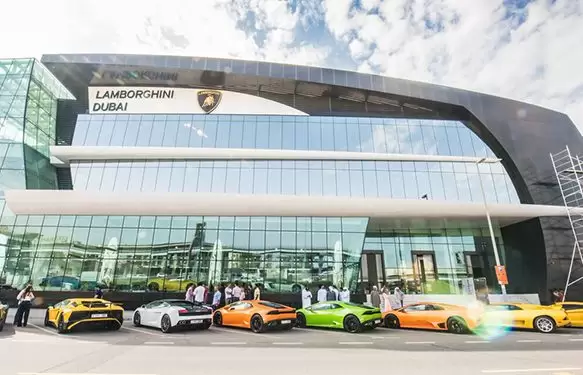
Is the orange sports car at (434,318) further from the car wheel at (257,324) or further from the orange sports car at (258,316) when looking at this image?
the car wheel at (257,324)

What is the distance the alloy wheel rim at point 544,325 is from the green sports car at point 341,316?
6.28 m

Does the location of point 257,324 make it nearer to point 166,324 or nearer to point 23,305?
point 166,324

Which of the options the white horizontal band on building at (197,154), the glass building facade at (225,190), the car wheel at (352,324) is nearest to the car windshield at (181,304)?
the car wheel at (352,324)

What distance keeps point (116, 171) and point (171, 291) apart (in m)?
10.0

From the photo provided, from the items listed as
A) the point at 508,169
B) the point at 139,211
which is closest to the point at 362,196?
the point at 508,169

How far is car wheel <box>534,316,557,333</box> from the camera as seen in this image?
11852mm

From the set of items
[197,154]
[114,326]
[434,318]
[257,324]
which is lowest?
[114,326]

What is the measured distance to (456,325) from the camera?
11.8 meters

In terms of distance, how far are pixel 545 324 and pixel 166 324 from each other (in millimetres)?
14831

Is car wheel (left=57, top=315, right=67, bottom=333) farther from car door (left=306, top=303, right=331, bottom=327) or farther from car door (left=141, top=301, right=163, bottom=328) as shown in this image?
car door (left=306, top=303, right=331, bottom=327)

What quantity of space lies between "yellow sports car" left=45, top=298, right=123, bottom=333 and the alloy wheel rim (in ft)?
54.1

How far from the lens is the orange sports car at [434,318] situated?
11625 mm

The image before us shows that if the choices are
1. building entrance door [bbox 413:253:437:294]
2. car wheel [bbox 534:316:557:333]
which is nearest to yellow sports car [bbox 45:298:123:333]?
car wheel [bbox 534:316:557:333]

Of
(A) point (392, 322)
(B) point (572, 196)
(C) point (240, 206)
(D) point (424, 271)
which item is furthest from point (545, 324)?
(C) point (240, 206)
